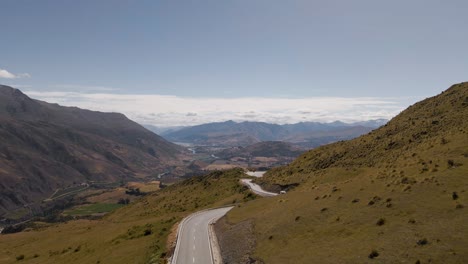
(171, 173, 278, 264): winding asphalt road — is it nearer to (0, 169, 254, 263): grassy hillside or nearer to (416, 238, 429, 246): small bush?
(0, 169, 254, 263): grassy hillside

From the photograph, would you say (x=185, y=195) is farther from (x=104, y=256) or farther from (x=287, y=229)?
(x=287, y=229)

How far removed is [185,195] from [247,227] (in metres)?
57.8

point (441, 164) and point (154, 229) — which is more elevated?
Result: point (441, 164)

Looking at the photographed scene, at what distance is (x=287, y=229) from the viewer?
42844mm

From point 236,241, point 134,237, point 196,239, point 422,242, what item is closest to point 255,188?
point 134,237

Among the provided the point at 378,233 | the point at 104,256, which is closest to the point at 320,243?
the point at 378,233

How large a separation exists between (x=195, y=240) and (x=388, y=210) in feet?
89.5

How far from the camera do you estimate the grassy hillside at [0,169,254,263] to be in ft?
173

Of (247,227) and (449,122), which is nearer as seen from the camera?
(247,227)

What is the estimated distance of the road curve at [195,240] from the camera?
43.9 m

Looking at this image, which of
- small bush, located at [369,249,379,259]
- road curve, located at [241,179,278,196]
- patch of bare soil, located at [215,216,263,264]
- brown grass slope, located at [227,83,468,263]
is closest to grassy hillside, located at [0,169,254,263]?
road curve, located at [241,179,278,196]

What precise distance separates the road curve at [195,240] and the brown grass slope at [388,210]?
17.4ft

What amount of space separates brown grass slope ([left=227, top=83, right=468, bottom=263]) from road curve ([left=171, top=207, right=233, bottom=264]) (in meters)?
5.31

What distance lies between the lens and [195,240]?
51.9 m
